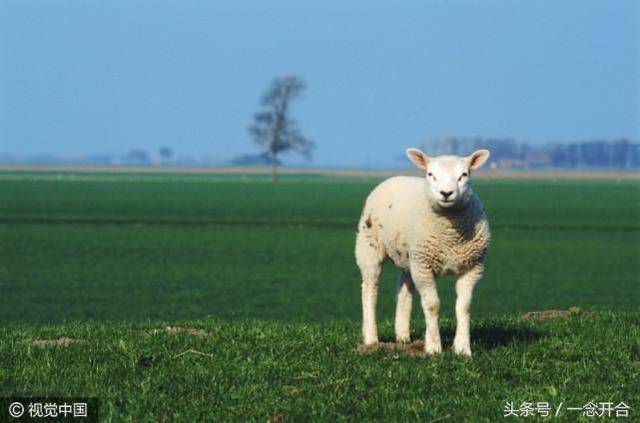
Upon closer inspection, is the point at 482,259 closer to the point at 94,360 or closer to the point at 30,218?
the point at 94,360

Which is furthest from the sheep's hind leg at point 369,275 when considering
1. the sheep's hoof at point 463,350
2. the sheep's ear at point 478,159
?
the sheep's ear at point 478,159

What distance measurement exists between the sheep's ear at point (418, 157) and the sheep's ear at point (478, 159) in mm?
410

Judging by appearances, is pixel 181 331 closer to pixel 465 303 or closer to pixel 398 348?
pixel 398 348

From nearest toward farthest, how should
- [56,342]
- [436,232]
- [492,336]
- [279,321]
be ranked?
[436,232] < [56,342] < [492,336] < [279,321]

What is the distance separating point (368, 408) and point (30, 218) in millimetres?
45376

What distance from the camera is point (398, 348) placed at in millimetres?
10633

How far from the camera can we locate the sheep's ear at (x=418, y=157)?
9.95 m

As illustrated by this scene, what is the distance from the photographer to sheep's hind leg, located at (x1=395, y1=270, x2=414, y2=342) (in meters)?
11.2

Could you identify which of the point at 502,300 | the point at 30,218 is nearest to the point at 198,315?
the point at 502,300

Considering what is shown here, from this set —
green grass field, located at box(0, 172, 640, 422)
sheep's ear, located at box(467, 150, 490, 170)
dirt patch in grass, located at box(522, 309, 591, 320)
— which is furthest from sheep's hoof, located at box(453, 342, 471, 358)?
dirt patch in grass, located at box(522, 309, 591, 320)

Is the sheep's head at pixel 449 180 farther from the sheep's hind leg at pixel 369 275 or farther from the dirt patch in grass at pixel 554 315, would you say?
the dirt patch in grass at pixel 554 315

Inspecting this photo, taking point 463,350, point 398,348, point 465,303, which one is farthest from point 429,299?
point 398,348

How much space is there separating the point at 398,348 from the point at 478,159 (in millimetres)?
2072

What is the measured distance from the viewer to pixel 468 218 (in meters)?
10.0
